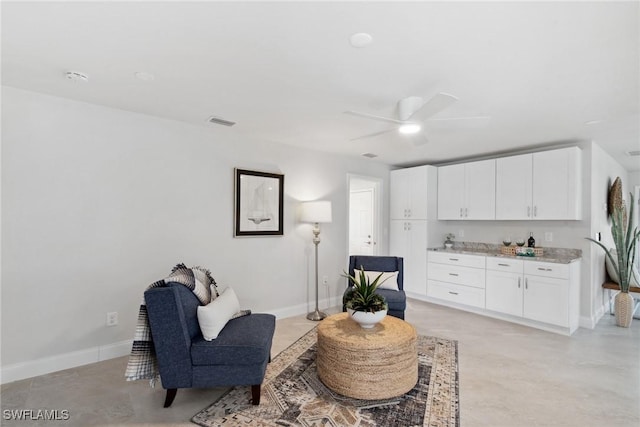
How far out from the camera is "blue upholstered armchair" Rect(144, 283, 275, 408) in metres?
2.12

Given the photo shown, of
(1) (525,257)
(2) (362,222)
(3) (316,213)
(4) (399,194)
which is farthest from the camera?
(2) (362,222)

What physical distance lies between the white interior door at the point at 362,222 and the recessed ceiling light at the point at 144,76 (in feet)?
13.1

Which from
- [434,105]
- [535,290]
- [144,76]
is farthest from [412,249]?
[144,76]

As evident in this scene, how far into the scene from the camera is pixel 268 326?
264 cm

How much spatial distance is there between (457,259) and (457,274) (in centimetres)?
22

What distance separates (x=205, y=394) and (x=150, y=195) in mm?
1950

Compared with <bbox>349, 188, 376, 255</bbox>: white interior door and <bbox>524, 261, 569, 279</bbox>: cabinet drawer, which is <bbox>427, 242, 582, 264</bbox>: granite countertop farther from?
<bbox>349, 188, 376, 255</bbox>: white interior door

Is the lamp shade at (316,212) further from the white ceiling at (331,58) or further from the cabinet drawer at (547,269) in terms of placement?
the cabinet drawer at (547,269)

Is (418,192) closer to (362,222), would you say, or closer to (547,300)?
(362,222)

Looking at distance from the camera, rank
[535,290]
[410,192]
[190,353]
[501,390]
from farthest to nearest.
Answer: [410,192] < [535,290] < [501,390] < [190,353]

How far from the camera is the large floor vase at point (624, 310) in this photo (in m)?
3.92

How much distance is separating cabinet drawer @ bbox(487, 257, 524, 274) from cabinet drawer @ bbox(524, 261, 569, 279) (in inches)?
2.9

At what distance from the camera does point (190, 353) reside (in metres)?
2.18

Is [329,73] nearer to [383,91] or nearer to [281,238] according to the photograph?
[383,91]
